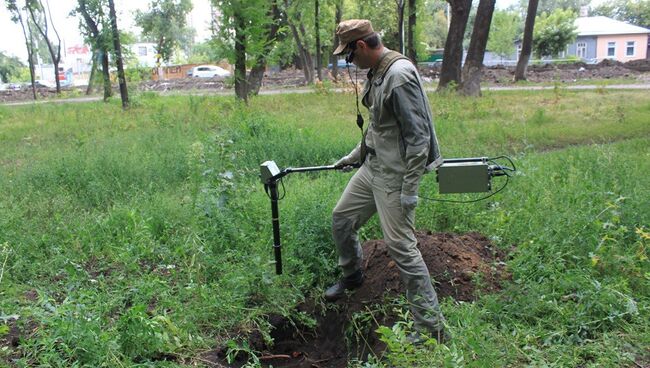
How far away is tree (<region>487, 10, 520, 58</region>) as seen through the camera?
6156 centimetres

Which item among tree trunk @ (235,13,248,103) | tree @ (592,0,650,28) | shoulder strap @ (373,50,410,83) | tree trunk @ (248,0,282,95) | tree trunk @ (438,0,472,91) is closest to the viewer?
shoulder strap @ (373,50,410,83)

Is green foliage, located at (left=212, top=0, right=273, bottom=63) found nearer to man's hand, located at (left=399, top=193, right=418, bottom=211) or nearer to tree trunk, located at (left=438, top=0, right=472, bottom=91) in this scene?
tree trunk, located at (left=438, top=0, right=472, bottom=91)

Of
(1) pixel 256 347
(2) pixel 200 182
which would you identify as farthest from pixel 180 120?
(1) pixel 256 347

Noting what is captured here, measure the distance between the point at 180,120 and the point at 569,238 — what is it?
10480 millimetres

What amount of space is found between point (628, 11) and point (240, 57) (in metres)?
81.6

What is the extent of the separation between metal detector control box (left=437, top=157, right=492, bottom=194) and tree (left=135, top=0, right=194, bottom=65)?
47650mm

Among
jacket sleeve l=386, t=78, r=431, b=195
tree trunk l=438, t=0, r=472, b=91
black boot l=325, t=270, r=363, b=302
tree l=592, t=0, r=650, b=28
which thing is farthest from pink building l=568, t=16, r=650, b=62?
→ jacket sleeve l=386, t=78, r=431, b=195

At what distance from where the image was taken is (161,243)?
630 centimetres

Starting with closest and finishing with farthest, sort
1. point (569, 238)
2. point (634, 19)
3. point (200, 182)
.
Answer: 1. point (569, 238)
2. point (200, 182)
3. point (634, 19)

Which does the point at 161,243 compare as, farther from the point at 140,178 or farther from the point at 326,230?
the point at 140,178

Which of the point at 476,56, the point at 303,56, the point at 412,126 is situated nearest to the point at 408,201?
the point at 412,126

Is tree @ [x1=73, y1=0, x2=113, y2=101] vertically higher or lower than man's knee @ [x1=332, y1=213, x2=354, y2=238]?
higher

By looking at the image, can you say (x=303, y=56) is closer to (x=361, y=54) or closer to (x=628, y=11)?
(x=361, y=54)

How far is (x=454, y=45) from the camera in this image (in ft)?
64.6
